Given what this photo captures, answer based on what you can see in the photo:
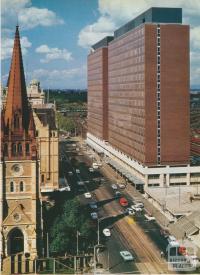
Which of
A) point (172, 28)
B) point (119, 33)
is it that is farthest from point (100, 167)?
point (172, 28)

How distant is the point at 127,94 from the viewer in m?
123

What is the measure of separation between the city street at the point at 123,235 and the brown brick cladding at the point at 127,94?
43.1 ft

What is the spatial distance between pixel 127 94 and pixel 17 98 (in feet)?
208

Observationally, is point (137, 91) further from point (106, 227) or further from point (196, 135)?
point (196, 135)

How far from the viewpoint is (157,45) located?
103 metres

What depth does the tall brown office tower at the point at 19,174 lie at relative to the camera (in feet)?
200

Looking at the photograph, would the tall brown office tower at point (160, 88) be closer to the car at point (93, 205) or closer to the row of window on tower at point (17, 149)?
the car at point (93, 205)

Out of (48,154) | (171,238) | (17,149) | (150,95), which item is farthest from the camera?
(150,95)

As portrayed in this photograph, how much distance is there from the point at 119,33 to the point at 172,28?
3649 cm

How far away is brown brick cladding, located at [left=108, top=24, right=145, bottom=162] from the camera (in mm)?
108875

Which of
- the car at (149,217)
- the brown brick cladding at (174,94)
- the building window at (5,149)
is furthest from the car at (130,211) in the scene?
the building window at (5,149)

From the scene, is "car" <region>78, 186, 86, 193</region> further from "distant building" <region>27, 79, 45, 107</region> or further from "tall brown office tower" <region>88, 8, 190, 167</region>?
"distant building" <region>27, 79, 45, 107</region>

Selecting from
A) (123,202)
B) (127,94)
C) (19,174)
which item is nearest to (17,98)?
(19,174)

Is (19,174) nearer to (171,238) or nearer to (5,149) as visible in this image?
(5,149)
